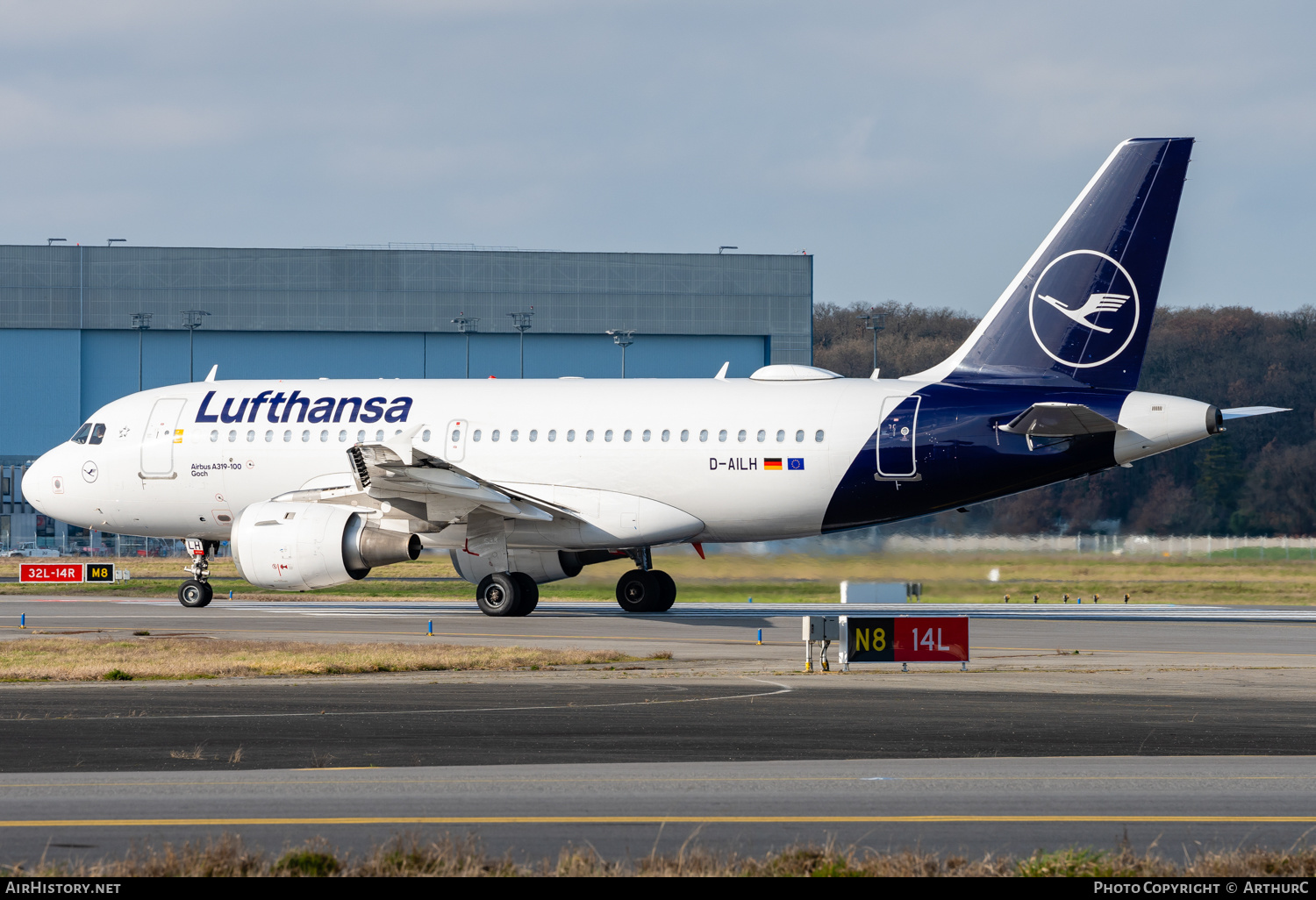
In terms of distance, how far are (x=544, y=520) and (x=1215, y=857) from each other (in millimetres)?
24261

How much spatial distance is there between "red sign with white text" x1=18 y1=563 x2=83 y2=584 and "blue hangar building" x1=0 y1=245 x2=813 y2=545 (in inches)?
1553

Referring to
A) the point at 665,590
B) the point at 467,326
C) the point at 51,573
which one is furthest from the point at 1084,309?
the point at 467,326

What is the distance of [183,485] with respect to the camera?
35.1 m

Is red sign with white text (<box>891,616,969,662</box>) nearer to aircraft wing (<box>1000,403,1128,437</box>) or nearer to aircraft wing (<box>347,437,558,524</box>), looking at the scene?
aircraft wing (<box>1000,403,1128,437</box>)

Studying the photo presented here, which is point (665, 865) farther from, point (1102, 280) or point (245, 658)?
point (1102, 280)

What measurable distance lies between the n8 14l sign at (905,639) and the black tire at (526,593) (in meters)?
11.6

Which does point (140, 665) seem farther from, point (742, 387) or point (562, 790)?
point (742, 387)

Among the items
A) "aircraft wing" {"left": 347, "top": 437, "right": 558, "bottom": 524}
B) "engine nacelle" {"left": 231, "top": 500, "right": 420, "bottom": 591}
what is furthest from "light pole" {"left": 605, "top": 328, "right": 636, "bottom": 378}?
"engine nacelle" {"left": 231, "top": 500, "right": 420, "bottom": 591}

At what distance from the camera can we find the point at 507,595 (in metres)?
32.1

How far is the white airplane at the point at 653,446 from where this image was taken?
98.3 feet

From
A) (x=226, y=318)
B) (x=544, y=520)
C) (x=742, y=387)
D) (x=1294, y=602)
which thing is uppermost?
(x=226, y=318)

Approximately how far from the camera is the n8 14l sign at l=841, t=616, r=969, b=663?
72.1 feet
